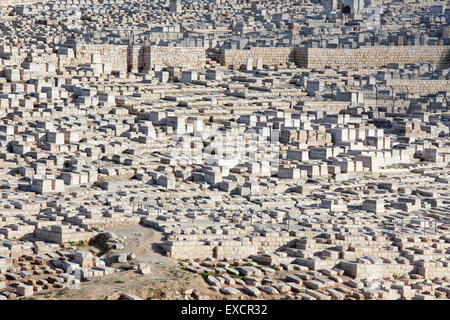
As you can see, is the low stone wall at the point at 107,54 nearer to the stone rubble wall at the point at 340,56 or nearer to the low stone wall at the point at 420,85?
the stone rubble wall at the point at 340,56

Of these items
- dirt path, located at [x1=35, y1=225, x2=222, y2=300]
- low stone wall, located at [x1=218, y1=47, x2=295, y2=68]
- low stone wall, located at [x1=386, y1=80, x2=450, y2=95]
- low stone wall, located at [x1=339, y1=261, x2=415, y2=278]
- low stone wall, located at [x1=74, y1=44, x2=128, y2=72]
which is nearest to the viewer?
dirt path, located at [x1=35, y1=225, x2=222, y2=300]

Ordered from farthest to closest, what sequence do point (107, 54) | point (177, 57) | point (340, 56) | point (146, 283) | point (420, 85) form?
point (340, 56), point (420, 85), point (177, 57), point (107, 54), point (146, 283)

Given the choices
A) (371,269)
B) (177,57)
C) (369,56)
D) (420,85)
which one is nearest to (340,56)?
(369,56)

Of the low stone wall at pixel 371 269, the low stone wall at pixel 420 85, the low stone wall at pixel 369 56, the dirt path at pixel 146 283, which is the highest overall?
the low stone wall at pixel 369 56

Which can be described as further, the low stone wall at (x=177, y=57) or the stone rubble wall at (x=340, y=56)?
the stone rubble wall at (x=340, y=56)

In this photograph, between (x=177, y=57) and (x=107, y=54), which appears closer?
(x=107, y=54)

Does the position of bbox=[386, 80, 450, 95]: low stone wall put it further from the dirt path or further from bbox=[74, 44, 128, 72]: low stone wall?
the dirt path

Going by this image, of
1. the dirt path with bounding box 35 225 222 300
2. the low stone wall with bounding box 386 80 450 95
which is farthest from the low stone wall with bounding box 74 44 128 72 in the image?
the dirt path with bounding box 35 225 222 300

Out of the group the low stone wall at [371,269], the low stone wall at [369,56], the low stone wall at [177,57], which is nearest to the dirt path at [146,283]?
the low stone wall at [371,269]

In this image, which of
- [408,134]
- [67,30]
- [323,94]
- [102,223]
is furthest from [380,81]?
[102,223]

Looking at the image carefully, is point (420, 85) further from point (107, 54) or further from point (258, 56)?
point (107, 54)
